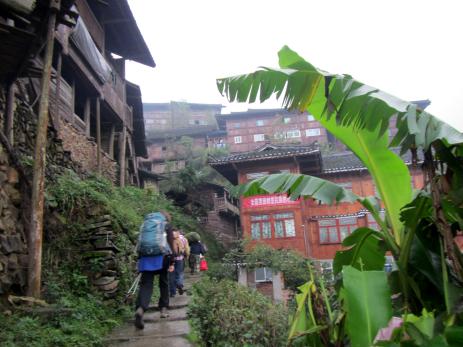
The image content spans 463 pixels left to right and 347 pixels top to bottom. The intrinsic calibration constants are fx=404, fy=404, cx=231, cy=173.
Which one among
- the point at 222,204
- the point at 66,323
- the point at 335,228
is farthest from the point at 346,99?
the point at 222,204

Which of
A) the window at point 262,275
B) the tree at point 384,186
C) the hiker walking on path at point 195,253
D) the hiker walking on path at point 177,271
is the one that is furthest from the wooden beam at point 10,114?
the window at point 262,275

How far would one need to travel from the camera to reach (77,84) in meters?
13.6

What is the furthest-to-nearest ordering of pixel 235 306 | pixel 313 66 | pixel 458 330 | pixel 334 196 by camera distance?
pixel 235 306, pixel 334 196, pixel 313 66, pixel 458 330

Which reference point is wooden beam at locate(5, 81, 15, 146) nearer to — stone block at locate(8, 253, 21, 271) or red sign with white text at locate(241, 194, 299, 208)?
stone block at locate(8, 253, 21, 271)

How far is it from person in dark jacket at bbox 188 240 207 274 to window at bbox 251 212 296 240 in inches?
207

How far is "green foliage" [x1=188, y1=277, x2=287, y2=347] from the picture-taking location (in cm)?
424

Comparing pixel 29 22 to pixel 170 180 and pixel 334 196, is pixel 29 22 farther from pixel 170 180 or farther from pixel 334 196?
pixel 170 180

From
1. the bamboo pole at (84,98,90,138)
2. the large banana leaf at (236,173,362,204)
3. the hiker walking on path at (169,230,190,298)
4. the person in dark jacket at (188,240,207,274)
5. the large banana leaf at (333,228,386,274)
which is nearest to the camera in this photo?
the large banana leaf at (333,228,386,274)

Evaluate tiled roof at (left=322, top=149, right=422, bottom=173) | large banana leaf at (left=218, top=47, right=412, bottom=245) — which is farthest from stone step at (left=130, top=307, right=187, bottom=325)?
tiled roof at (left=322, top=149, right=422, bottom=173)

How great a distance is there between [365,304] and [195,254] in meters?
10.7

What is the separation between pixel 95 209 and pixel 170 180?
19.0 metres

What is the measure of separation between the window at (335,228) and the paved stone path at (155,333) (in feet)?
43.5

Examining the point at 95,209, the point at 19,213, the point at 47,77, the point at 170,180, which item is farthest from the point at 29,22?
the point at 170,180

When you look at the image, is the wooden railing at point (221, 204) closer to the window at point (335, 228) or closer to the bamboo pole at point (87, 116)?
the window at point (335, 228)
